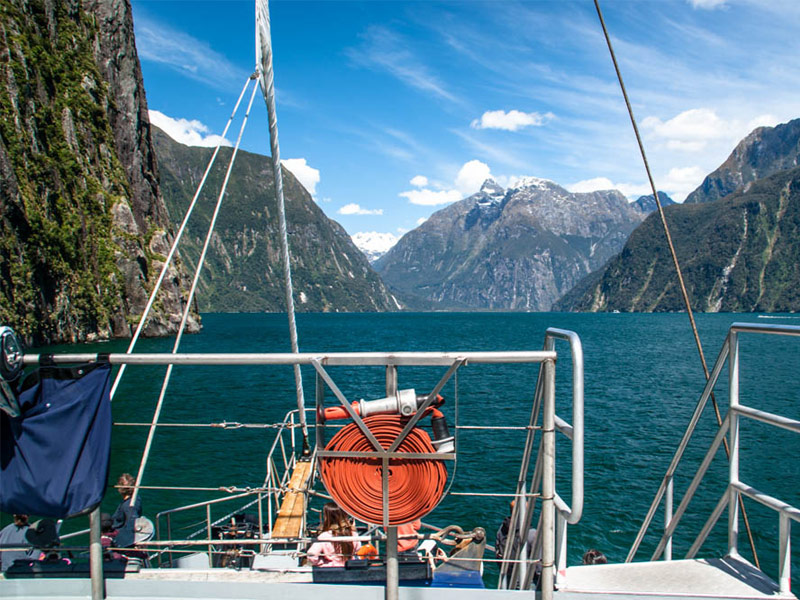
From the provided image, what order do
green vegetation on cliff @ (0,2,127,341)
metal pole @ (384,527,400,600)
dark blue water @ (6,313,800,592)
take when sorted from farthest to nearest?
green vegetation on cliff @ (0,2,127,341), dark blue water @ (6,313,800,592), metal pole @ (384,527,400,600)

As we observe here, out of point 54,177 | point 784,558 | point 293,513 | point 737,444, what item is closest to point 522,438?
point 293,513

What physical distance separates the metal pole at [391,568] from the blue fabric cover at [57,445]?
1939 millimetres

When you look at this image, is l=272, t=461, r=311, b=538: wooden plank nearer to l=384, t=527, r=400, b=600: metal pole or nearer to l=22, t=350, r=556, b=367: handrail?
l=384, t=527, r=400, b=600: metal pole

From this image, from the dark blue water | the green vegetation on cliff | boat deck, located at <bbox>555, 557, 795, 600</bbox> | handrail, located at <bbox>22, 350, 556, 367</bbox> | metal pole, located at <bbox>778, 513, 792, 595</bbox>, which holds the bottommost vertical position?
the dark blue water

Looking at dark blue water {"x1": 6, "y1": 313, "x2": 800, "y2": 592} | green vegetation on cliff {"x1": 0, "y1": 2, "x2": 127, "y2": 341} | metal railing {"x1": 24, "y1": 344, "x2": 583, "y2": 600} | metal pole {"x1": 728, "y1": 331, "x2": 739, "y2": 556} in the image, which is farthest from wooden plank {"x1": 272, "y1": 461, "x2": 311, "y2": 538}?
green vegetation on cliff {"x1": 0, "y1": 2, "x2": 127, "y2": 341}

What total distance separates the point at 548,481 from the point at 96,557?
310 centimetres

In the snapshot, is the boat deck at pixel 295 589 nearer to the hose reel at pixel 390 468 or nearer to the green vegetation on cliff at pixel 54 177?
the hose reel at pixel 390 468

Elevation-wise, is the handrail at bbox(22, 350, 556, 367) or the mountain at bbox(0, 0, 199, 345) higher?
the mountain at bbox(0, 0, 199, 345)

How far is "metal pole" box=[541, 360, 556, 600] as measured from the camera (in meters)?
3.85

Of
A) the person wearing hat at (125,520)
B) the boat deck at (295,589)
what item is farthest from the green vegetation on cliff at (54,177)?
the boat deck at (295,589)

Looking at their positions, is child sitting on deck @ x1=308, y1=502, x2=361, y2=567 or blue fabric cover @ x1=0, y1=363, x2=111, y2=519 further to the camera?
child sitting on deck @ x1=308, y1=502, x2=361, y2=567

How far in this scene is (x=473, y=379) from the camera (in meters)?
48.1

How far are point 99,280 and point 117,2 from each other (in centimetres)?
5464

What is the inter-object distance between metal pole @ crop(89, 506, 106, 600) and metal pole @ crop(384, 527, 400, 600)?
1957 mm
